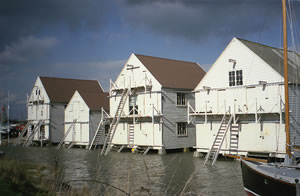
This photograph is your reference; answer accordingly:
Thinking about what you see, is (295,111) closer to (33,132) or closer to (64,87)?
(64,87)

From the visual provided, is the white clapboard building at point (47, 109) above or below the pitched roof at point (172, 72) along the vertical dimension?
below

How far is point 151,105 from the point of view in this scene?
A: 3225 centimetres

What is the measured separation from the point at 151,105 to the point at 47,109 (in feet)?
58.5

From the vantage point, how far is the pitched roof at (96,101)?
39.7m

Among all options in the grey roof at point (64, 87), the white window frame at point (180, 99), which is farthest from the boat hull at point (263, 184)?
the grey roof at point (64, 87)

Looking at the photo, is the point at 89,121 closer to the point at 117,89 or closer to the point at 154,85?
the point at 117,89

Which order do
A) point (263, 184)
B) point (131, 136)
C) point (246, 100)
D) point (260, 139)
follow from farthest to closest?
point (131, 136) < point (246, 100) < point (260, 139) < point (263, 184)

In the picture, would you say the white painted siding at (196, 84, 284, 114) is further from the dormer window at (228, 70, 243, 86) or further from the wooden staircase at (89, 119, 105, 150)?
the wooden staircase at (89, 119, 105, 150)

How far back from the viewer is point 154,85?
32.2 meters

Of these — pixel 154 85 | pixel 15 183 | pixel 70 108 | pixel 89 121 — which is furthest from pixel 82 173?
pixel 70 108

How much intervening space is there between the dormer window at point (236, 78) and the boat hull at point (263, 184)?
13.8 m

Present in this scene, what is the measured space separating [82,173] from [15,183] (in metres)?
10.9

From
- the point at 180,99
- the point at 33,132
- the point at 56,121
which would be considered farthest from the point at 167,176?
the point at 33,132

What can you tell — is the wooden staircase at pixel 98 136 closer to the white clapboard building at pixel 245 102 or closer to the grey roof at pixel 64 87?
the grey roof at pixel 64 87
